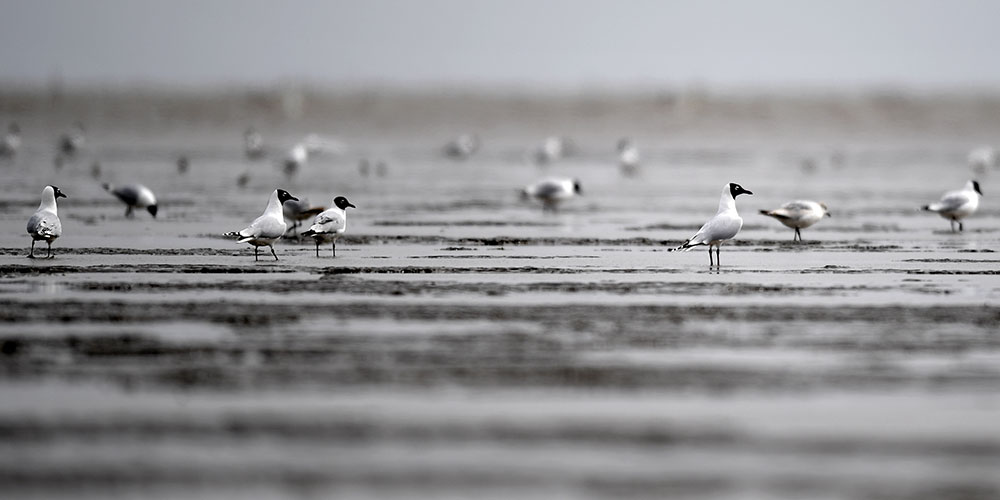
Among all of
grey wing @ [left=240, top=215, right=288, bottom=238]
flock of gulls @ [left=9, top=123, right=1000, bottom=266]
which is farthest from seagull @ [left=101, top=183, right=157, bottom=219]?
grey wing @ [left=240, top=215, right=288, bottom=238]

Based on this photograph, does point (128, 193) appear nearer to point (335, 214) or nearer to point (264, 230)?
point (335, 214)

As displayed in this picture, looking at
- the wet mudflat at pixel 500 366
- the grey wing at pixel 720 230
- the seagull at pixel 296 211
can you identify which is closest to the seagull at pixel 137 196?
the wet mudflat at pixel 500 366

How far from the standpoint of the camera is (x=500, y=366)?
33.5 feet

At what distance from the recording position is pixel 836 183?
3625 centimetres

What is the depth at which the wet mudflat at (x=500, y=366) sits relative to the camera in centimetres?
769

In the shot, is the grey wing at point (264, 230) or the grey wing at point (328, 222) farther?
the grey wing at point (328, 222)

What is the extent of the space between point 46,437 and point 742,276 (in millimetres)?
8973

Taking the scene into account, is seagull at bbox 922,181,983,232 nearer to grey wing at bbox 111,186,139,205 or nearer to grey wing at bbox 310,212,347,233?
grey wing at bbox 310,212,347,233

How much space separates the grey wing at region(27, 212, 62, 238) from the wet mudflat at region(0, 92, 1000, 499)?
0.35 metres

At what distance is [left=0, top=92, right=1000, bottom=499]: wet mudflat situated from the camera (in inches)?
303

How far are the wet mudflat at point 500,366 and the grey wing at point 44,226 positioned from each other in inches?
13.9

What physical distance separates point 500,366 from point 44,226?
8472 mm

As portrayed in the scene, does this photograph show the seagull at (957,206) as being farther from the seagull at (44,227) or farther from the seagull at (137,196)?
the seagull at (44,227)

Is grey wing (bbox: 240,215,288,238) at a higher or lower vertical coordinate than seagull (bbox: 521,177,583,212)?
lower
